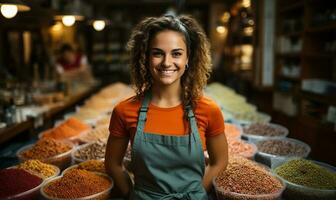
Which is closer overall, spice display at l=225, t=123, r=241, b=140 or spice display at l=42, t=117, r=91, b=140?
spice display at l=225, t=123, r=241, b=140

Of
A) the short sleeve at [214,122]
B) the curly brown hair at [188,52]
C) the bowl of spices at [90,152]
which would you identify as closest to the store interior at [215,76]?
the bowl of spices at [90,152]

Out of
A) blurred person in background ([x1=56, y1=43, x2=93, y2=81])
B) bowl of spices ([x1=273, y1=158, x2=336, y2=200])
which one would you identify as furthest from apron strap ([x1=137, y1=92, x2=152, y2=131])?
blurred person in background ([x1=56, y1=43, x2=93, y2=81])

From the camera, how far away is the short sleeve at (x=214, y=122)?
1.58 metres

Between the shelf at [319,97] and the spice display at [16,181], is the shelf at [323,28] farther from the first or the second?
the spice display at [16,181]

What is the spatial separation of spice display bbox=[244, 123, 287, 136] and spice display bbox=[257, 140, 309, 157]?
287mm

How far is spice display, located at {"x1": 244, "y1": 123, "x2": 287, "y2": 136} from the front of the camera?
9.07ft

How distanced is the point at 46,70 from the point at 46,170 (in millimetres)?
5242

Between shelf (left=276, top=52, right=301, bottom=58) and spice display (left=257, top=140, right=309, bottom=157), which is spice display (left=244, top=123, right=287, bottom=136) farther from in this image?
shelf (left=276, top=52, right=301, bottom=58)

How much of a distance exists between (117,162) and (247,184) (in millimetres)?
637

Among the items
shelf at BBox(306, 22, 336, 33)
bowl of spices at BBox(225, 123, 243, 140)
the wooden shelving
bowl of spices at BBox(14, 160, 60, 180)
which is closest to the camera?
bowl of spices at BBox(14, 160, 60, 180)

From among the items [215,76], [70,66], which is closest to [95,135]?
[70,66]

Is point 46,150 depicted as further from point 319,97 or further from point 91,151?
point 319,97

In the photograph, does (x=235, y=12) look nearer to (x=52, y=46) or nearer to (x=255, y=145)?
(x=52, y=46)

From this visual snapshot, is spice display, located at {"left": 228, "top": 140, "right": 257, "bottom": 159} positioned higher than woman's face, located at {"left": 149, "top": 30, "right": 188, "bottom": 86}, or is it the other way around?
woman's face, located at {"left": 149, "top": 30, "right": 188, "bottom": 86}
